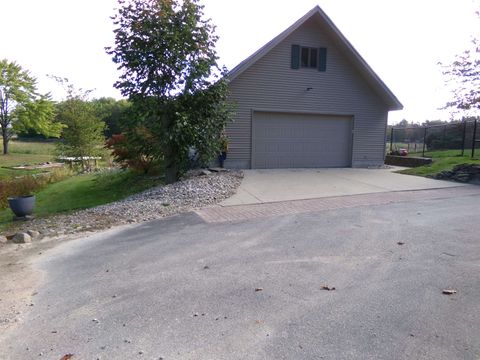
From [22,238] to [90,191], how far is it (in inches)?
294

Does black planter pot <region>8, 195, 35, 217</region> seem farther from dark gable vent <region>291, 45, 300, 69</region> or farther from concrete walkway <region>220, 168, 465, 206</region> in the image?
dark gable vent <region>291, 45, 300, 69</region>

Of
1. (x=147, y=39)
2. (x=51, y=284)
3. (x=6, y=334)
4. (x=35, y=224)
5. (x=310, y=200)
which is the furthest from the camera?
(x=147, y=39)

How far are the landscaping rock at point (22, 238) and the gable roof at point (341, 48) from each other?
8428mm

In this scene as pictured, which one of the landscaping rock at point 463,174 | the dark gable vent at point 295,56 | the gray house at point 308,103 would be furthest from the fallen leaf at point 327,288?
the dark gable vent at point 295,56

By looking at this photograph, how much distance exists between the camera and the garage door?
571 inches

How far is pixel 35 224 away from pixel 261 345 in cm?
661

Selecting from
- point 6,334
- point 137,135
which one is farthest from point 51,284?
point 137,135

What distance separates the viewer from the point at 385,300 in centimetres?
360

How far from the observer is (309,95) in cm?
1491

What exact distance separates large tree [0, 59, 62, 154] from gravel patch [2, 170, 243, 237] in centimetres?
3328

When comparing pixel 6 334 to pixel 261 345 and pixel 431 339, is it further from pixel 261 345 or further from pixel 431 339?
pixel 431 339

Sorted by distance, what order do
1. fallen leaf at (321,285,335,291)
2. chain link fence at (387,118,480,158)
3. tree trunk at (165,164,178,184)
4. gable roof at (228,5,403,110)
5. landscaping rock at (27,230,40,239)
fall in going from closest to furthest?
fallen leaf at (321,285,335,291), landscaping rock at (27,230,40,239), tree trunk at (165,164,178,184), gable roof at (228,5,403,110), chain link fence at (387,118,480,158)

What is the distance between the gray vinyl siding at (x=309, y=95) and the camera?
46.0ft

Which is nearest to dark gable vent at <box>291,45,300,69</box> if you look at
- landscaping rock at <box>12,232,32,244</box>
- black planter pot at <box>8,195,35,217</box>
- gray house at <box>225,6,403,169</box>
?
gray house at <box>225,6,403,169</box>
